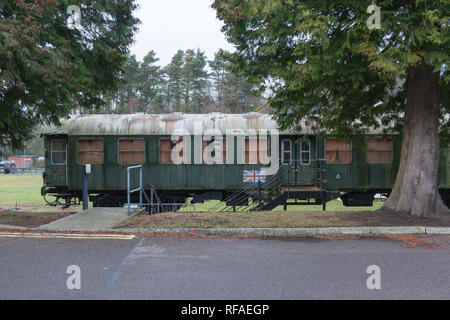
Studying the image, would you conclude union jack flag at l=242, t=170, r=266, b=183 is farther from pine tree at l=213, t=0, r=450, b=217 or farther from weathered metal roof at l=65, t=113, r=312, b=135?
pine tree at l=213, t=0, r=450, b=217

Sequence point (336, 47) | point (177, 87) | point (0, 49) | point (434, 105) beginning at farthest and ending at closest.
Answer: point (177, 87) → point (434, 105) → point (336, 47) → point (0, 49)

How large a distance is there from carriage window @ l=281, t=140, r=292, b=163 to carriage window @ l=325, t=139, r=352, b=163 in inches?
57.5

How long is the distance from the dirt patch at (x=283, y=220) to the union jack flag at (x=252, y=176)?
4.78 meters

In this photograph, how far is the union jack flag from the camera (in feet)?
44.2

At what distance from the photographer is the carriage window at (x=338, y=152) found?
1369cm

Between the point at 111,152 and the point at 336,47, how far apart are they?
31.2ft

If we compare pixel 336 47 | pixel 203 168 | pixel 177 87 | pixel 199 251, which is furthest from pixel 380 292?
pixel 177 87

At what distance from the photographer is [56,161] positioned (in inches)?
544

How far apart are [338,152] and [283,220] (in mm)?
6868

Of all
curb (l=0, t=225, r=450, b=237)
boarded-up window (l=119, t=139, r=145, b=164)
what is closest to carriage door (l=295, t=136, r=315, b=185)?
boarded-up window (l=119, t=139, r=145, b=164)

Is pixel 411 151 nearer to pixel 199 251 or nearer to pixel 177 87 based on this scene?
pixel 199 251

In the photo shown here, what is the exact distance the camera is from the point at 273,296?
4.02 metres

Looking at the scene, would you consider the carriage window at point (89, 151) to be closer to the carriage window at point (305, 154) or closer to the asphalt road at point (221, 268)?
the asphalt road at point (221, 268)

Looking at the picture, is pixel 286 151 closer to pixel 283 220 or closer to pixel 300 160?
pixel 300 160
